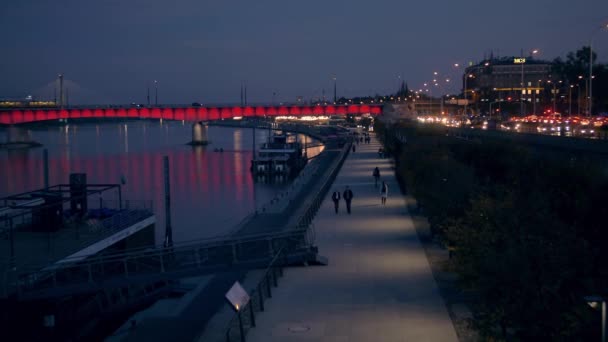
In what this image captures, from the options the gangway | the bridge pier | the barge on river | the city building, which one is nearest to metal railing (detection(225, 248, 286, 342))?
the gangway

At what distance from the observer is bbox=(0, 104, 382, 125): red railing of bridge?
2608 inches

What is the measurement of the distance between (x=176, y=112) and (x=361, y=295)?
59980mm

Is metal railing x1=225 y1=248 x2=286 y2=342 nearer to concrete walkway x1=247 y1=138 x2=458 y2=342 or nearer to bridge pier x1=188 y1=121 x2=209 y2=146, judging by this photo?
concrete walkway x1=247 y1=138 x2=458 y2=342

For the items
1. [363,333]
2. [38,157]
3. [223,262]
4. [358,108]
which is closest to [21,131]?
[38,157]

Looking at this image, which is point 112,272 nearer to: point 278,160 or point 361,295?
point 361,295

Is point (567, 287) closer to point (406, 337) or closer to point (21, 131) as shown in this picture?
point (406, 337)

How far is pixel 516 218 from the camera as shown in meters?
8.81

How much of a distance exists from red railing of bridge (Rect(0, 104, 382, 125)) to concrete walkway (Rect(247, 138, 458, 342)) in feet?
165

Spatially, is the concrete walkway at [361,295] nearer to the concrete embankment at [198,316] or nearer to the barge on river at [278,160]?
the concrete embankment at [198,316]

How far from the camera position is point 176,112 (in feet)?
228

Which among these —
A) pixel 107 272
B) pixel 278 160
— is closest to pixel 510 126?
pixel 278 160

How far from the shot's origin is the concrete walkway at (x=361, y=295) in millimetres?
9742

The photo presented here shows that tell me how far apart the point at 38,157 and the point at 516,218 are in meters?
63.2

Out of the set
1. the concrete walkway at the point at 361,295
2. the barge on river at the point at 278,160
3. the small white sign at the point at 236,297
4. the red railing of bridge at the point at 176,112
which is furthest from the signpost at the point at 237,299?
the red railing of bridge at the point at 176,112
